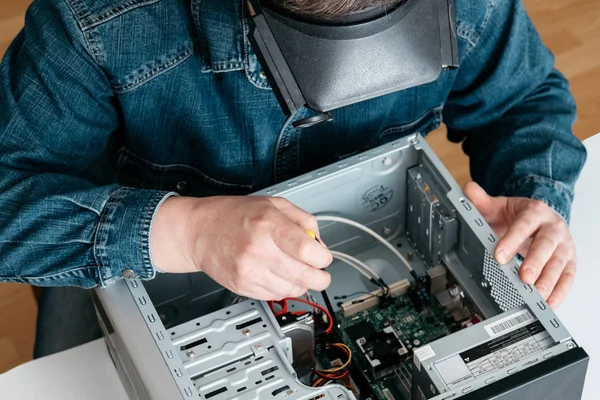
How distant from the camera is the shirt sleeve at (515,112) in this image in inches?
60.2

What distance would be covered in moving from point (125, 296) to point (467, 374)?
470 mm

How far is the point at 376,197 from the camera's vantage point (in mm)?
1416

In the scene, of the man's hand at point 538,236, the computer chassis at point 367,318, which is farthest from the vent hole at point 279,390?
the man's hand at point 538,236

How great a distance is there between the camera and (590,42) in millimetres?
2850

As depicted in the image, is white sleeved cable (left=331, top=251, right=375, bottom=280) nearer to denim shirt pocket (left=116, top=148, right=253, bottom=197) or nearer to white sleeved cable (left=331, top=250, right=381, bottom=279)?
white sleeved cable (left=331, top=250, right=381, bottom=279)

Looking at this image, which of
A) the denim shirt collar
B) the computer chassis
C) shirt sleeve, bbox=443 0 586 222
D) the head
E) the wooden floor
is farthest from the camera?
the wooden floor

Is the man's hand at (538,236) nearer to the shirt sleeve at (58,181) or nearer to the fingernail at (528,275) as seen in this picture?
the fingernail at (528,275)

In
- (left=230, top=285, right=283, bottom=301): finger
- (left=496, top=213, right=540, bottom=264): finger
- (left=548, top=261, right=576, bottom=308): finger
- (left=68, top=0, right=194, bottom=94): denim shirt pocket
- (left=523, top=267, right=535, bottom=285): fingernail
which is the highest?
(left=68, top=0, right=194, bottom=94): denim shirt pocket

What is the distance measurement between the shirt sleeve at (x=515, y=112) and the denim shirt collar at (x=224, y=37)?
0.40 metres

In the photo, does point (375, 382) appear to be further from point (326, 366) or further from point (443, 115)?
point (443, 115)

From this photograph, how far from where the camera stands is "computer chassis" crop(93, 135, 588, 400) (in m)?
1.12

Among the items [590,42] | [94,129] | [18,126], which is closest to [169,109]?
[94,129]

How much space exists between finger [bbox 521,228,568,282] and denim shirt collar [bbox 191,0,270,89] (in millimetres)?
484

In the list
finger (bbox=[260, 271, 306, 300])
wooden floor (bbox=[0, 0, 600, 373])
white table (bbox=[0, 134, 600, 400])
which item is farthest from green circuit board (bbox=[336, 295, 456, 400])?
wooden floor (bbox=[0, 0, 600, 373])
